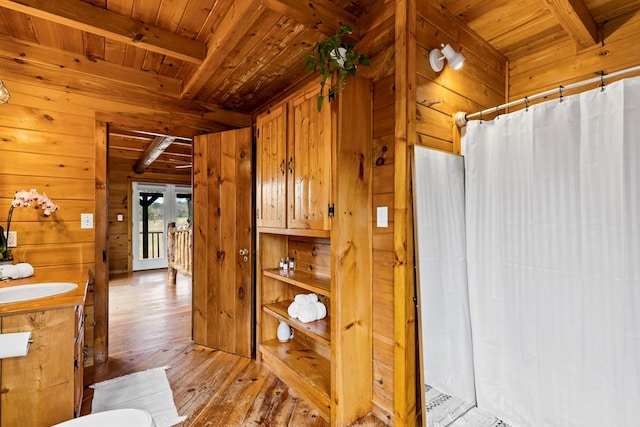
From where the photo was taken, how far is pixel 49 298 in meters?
1.45

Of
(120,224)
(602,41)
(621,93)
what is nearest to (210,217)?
(621,93)

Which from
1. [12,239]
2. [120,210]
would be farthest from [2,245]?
[120,210]

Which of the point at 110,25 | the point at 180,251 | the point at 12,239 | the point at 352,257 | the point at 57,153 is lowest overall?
the point at 180,251

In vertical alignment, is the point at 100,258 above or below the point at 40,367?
above

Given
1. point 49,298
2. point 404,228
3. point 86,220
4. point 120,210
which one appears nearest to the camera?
point 49,298

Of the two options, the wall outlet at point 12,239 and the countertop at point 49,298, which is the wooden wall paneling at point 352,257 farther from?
the wall outlet at point 12,239

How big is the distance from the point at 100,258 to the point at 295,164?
1.90 m

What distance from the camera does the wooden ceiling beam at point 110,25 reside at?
1.88m

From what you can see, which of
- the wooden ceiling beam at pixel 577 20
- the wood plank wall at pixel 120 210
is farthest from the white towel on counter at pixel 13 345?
the wood plank wall at pixel 120 210

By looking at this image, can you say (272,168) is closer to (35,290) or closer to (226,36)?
(226,36)

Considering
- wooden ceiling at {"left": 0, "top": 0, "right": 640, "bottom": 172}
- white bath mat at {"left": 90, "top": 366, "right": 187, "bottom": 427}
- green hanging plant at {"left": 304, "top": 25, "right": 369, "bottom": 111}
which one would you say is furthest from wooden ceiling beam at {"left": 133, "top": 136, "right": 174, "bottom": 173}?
green hanging plant at {"left": 304, "top": 25, "right": 369, "bottom": 111}

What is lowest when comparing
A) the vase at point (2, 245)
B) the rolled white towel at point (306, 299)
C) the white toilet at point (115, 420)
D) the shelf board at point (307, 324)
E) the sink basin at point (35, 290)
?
the shelf board at point (307, 324)

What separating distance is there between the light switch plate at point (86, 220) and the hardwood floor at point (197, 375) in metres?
1.18

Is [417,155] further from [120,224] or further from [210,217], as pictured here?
[120,224]
